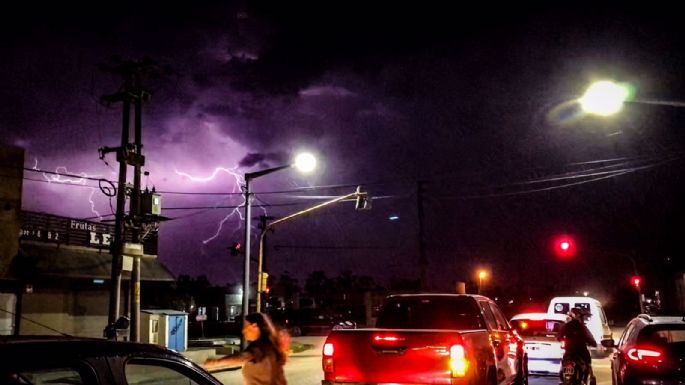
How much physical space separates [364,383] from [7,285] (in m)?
17.5

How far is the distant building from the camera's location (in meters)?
20.3

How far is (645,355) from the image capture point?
28.4 ft

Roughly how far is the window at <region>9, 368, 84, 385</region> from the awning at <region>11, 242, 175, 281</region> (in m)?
18.5

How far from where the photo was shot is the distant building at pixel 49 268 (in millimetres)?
20281

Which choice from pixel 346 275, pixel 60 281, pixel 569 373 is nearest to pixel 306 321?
pixel 60 281

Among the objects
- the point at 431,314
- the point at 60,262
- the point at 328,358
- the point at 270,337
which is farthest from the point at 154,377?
the point at 270,337

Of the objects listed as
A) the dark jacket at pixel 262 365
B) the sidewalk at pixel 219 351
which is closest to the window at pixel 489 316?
the dark jacket at pixel 262 365

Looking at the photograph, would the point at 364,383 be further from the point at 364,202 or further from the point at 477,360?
the point at 364,202

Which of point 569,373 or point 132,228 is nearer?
point 569,373

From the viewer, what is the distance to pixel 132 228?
2141 cm

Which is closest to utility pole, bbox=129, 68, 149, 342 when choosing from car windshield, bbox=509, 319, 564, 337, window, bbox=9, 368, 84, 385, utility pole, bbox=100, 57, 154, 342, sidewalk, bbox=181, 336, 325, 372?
utility pole, bbox=100, 57, 154, 342

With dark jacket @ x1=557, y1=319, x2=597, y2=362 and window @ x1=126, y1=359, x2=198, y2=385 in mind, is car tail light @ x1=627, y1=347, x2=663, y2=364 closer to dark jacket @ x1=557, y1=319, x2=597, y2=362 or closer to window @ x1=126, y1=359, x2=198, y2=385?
dark jacket @ x1=557, y1=319, x2=597, y2=362

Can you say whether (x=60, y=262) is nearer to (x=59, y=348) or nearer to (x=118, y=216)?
(x=118, y=216)

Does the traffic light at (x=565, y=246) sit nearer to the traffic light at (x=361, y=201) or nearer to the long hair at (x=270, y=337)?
the traffic light at (x=361, y=201)
